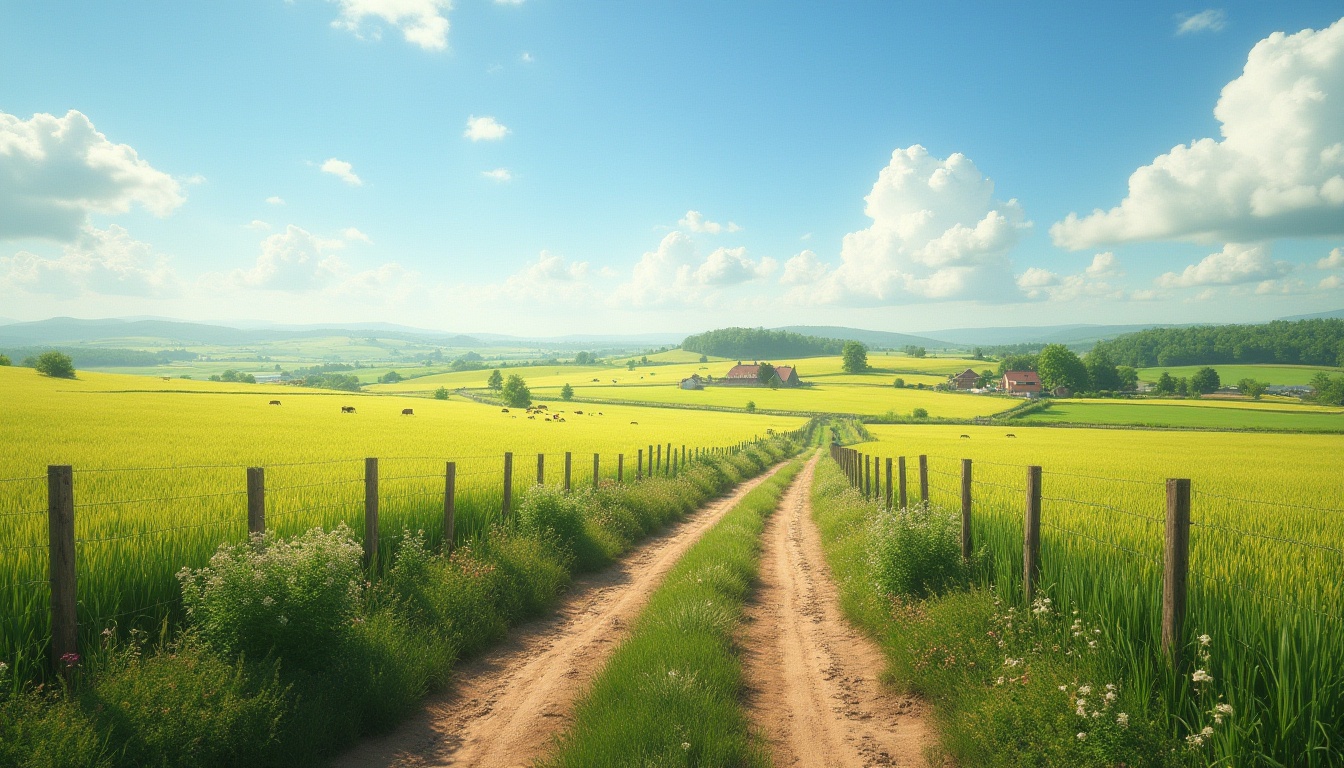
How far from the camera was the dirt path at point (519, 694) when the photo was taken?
5.59m

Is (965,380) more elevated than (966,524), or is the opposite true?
(966,524)

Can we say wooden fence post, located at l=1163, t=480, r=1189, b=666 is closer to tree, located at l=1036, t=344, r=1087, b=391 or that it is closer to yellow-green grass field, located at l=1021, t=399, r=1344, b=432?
yellow-green grass field, located at l=1021, t=399, r=1344, b=432

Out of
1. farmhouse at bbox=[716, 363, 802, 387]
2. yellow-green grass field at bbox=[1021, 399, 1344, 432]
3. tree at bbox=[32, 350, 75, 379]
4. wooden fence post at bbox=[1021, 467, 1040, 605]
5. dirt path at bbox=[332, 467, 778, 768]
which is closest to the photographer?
dirt path at bbox=[332, 467, 778, 768]

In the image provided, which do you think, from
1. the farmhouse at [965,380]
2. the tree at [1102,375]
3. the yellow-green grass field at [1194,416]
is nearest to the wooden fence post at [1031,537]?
the yellow-green grass field at [1194,416]

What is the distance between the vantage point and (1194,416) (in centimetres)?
6638

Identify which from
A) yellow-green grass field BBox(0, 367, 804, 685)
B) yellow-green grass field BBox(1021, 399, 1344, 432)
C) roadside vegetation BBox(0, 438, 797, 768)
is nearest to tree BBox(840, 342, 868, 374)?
yellow-green grass field BBox(1021, 399, 1344, 432)

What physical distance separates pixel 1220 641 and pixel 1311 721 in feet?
2.59

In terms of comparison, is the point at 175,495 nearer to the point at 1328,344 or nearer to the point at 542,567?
the point at 542,567

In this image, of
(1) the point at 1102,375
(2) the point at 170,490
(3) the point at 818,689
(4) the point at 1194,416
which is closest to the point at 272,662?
(2) the point at 170,490

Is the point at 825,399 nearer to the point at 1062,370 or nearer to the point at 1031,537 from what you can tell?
the point at 1062,370

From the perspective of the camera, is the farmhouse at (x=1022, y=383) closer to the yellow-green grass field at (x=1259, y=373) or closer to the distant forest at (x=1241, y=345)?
the yellow-green grass field at (x=1259, y=373)

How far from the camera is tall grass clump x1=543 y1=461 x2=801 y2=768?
4922 millimetres

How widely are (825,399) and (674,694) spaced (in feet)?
306

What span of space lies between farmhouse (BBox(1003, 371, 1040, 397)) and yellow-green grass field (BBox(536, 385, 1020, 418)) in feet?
49.1
